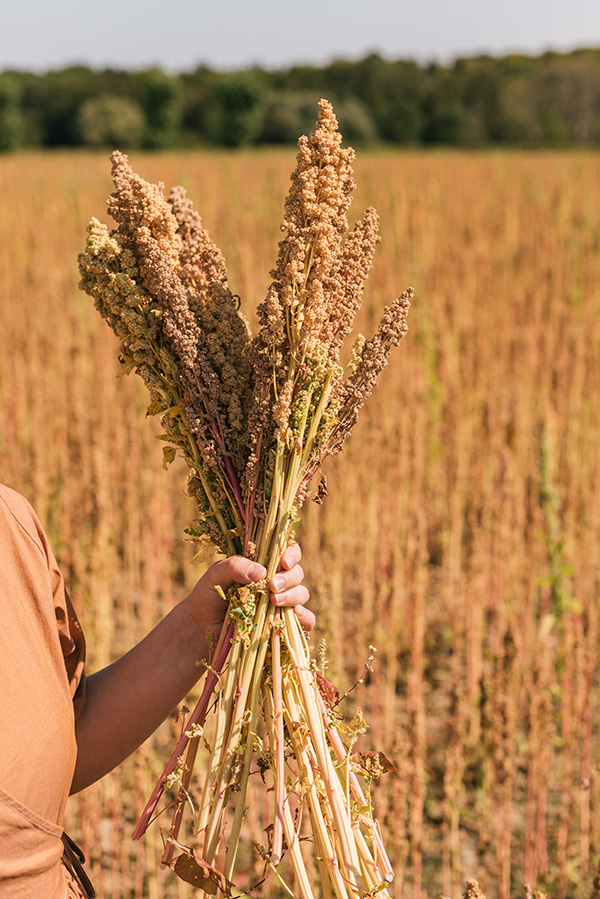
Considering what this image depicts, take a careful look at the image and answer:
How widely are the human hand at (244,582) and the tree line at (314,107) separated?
29.9 meters

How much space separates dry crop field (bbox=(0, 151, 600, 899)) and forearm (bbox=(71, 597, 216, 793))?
47cm

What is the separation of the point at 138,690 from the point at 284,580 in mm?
356

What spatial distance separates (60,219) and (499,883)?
842 cm

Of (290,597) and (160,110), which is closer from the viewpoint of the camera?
(290,597)

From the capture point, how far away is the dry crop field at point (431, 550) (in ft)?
6.64

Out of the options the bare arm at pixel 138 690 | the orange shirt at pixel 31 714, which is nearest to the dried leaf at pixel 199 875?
the orange shirt at pixel 31 714

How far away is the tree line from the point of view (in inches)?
1296

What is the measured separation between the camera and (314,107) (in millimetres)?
31094

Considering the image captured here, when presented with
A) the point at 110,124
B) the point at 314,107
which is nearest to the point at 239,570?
the point at 314,107

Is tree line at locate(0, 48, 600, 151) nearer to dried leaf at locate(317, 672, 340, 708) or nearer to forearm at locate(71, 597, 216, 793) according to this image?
forearm at locate(71, 597, 216, 793)

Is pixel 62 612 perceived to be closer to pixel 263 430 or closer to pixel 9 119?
pixel 263 430

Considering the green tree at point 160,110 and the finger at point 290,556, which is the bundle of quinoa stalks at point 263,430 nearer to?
the finger at point 290,556

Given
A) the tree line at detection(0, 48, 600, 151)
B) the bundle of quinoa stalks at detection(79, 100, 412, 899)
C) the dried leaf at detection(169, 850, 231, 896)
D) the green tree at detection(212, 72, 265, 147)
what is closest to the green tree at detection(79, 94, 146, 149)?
the tree line at detection(0, 48, 600, 151)

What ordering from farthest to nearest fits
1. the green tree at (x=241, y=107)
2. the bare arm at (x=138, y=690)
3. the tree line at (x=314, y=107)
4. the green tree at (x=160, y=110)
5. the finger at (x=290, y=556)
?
1. the green tree at (x=160, y=110)
2. the tree line at (x=314, y=107)
3. the green tree at (x=241, y=107)
4. the bare arm at (x=138, y=690)
5. the finger at (x=290, y=556)
